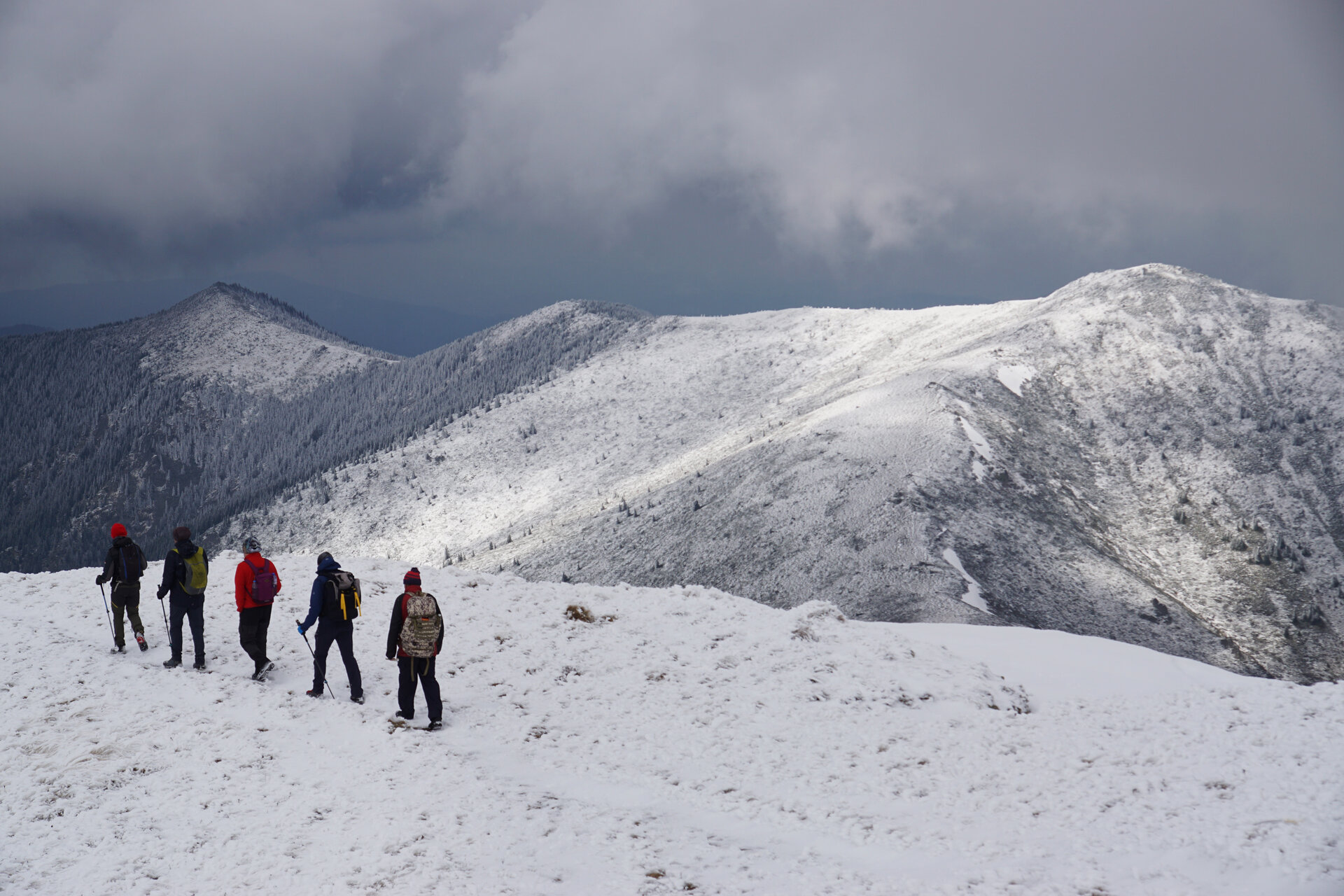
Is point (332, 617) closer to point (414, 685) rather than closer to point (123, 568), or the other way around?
point (414, 685)

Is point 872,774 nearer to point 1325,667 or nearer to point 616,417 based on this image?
point 1325,667

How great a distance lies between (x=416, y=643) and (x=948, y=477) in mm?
42603

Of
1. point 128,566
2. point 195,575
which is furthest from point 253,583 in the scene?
point 128,566

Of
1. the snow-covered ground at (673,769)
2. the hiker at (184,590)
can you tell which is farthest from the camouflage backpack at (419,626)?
the hiker at (184,590)

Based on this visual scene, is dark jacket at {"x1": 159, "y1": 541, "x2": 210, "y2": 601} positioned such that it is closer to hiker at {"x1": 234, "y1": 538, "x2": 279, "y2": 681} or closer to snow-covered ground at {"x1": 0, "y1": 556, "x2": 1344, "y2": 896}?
hiker at {"x1": 234, "y1": 538, "x2": 279, "y2": 681}

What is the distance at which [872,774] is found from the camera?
40.2ft

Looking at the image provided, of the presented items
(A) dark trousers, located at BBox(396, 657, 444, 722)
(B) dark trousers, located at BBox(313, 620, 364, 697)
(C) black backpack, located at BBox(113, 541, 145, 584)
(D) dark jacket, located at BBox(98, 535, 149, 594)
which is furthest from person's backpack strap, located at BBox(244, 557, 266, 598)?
(A) dark trousers, located at BBox(396, 657, 444, 722)

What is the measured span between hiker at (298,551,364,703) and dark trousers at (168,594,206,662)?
9.22ft

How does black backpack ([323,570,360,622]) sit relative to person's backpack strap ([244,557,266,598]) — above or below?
below

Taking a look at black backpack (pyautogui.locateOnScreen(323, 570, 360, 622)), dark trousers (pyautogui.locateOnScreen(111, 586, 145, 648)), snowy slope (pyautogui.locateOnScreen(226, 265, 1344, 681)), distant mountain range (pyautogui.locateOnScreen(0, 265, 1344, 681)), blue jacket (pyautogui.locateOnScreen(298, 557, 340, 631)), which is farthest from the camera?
distant mountain range (pyautogui.locateOnScreen(0, 265, 1344, 681))

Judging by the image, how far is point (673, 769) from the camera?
12.4 meters

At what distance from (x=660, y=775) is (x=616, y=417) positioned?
336ft

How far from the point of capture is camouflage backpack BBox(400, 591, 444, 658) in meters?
12.9

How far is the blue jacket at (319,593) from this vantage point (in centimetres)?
1386
